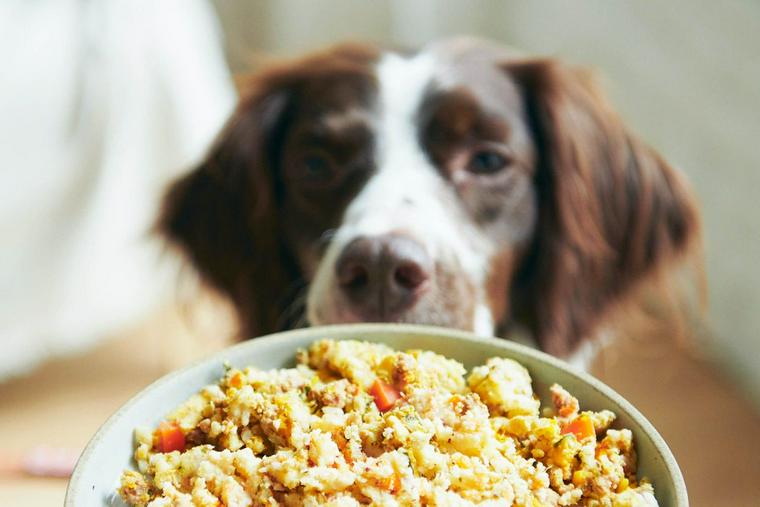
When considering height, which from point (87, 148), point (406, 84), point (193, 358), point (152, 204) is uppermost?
point (406, 84)

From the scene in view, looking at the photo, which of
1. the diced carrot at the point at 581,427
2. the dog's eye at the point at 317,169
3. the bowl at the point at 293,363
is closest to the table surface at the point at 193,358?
the dog's eye at the point at 317,169

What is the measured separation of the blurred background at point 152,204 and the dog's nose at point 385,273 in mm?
562

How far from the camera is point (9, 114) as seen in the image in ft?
5.42

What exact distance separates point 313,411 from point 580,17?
2.05m

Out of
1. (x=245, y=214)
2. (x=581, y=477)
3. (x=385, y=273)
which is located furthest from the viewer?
(x=245, y=214)

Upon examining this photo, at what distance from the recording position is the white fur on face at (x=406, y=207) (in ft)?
3.71

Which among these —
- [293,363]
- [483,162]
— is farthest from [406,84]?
[293,363]

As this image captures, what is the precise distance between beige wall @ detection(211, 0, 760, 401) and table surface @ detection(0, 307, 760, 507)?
0.38 feet

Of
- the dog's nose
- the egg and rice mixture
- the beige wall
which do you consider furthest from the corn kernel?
the beige wall

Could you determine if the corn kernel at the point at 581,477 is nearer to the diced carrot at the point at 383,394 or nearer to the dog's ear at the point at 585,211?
the diced carrot at the point at 383,394

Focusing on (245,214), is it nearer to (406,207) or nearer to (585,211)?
(406,207)

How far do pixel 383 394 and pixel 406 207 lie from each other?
22.3 inches

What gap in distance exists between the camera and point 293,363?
2.33 ft

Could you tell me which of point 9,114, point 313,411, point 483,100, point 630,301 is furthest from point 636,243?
point 9,114
